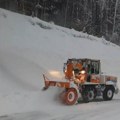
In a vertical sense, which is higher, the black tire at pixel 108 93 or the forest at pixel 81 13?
the forest at pixel 81 13

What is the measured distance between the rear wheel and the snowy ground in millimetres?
371

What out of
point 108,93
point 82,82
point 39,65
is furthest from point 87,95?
point 39,65

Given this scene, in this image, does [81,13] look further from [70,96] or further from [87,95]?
[70,96]

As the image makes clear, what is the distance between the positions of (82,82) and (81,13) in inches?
1800

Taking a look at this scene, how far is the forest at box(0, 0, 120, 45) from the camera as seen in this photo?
52062 mm

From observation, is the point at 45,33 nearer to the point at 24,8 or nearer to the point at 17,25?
the point at 17,25

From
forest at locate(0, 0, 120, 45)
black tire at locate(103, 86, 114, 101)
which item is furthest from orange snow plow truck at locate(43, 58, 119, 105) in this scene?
forest at locate(0, 0, 120, 45)

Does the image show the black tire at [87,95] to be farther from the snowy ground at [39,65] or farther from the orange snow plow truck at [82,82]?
the snowy ground at [39,65]

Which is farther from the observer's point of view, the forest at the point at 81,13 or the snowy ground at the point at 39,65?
the forest at the point at 81,13

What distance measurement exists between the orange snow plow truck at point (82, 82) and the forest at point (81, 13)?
26212mm

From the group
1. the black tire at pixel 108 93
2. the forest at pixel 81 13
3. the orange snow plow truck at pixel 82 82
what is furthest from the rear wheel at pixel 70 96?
the forest at pixel 81 13

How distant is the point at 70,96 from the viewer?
21.5 meters

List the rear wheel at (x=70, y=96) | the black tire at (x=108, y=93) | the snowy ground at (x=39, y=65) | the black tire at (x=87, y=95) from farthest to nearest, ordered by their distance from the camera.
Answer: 1. the black tire at (x=108, y=93)
2. the black tire at (x=87, y=95)
3. the rear wheel at (x=70, y=96)
4. the snowy ground at (x=39, y=65)

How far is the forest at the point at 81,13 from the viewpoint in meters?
52.1
